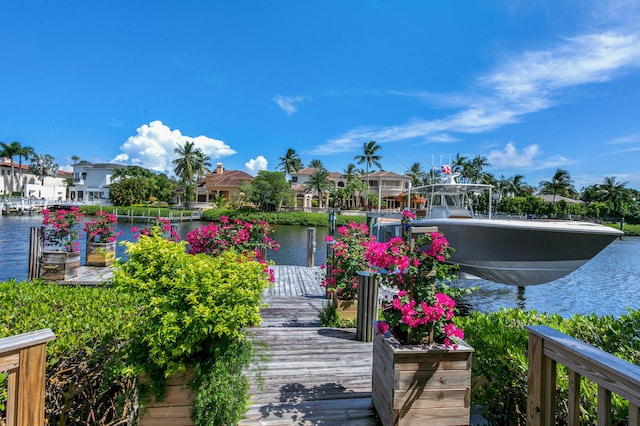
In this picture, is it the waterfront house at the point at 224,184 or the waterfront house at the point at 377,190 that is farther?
the waterfront house at the point at 377,190

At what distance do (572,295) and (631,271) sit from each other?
332 inches

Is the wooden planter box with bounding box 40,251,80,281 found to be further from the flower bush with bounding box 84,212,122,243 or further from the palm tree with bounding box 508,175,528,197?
the palm tree with bounding box 508,175,528,197

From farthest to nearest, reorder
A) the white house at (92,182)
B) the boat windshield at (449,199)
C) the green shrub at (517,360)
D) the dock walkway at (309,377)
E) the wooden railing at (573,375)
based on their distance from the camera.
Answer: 1. the white house at (92,182)
2. the boat windshield at (449,199)
3. the dock walkway at (309,377)
4. the green shrub at (517,360)
5. the wooden railing at (573,375)

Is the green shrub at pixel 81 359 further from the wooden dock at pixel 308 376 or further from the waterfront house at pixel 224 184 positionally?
the waterfront house at pixel 224 184

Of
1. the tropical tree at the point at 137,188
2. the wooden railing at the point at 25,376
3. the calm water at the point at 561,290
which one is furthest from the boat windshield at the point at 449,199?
the tropical tree at the point at 137,188

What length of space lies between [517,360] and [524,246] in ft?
27.5

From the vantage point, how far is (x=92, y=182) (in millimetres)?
60969

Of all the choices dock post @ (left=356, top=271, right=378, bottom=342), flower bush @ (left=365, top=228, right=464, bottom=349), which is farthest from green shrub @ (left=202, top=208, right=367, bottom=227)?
flower bush @ (left=365, top=228, right=464, bottom=349)

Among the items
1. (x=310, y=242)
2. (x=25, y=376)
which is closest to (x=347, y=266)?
(x=25, y=376)

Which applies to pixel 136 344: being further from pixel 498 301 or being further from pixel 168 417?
pixel 498 301

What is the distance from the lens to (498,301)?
11719 millimetres

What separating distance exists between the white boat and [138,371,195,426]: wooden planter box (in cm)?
951

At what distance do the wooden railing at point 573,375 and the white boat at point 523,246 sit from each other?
8.66 m

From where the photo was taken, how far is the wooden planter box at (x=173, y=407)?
209 centimetres
